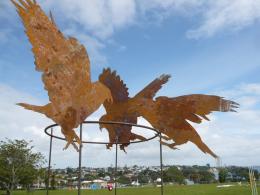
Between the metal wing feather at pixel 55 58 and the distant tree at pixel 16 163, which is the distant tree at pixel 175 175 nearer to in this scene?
the distant tree at pixel 16 163

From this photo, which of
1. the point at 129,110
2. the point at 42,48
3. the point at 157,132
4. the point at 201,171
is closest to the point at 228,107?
the point at 157,132

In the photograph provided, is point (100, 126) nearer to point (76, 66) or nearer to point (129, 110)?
point (129, 110)

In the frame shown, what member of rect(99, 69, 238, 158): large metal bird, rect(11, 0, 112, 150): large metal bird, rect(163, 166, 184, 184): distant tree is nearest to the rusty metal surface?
rect(99, 69, 238, 158): large metal bird

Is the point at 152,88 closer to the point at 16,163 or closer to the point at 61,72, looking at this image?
the point at 61,72

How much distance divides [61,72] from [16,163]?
32555 millimetres

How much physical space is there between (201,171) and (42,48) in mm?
114388

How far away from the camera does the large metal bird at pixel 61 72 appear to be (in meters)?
5.46

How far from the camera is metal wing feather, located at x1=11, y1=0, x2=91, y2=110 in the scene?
18.1ft

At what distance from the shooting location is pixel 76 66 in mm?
5711

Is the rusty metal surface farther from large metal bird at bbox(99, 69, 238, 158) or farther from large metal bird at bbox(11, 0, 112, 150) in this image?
large metal bird at bbox(11, 0, 112, 150)

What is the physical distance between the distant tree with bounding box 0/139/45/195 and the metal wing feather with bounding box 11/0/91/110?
3113 cm

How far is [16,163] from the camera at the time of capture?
36.2m

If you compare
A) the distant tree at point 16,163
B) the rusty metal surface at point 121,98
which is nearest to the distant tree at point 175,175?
the distant tree at point 16,163

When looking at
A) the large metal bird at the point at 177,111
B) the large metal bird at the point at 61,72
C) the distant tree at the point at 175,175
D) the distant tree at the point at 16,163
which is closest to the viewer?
the large metal bird at the point at 61,72
